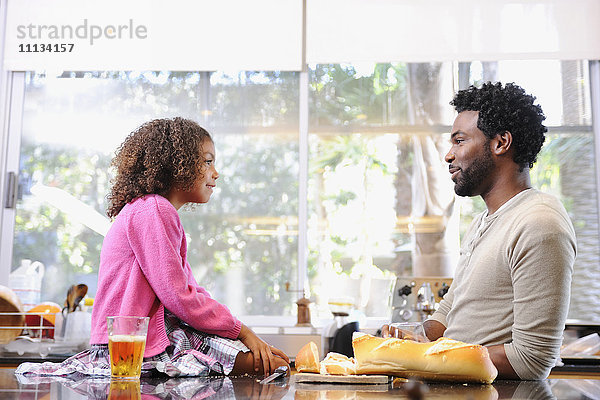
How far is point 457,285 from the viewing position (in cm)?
171

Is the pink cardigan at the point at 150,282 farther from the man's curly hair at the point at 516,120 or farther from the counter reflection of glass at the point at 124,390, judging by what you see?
the man's curly hair at the point at 516,120

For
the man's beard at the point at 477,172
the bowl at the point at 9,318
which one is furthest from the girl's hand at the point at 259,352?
the bowl at the point at 9,318

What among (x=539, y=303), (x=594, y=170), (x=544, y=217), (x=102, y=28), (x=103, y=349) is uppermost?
(x=102, y=28)

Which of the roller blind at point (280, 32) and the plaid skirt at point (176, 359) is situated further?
the roller blind at point (280, 32)

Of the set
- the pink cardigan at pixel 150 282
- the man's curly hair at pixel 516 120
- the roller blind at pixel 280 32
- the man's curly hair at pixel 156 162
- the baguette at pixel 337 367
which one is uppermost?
the roller blind at pixel 280 32

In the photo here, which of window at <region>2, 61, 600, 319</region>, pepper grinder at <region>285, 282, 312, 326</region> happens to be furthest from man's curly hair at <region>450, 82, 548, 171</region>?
window at <region>2, 61, 600, 319</region>

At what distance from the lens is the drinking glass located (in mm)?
1134

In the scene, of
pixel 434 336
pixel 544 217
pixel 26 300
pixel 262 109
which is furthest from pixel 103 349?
pixel 262 109

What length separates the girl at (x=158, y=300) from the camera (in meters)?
1.35

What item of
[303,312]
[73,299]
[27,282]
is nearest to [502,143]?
[303,312]

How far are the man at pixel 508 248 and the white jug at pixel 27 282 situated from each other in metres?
2.05

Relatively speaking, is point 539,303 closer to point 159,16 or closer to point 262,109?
point 262,109

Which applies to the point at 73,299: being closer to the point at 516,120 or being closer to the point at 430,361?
the point at 516,120

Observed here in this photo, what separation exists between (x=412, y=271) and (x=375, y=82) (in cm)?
92
